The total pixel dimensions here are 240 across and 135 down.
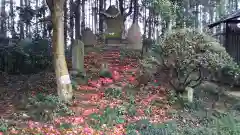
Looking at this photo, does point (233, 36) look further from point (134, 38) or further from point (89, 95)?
point (89, 95)

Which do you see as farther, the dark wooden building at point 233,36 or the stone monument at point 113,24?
the stone monument at point 113,24

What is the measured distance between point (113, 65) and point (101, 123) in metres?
6.11

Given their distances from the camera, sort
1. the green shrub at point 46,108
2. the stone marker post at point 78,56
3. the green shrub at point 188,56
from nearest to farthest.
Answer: the green shrub at point 46,108 → the green shrub at point 188,56 → the stone marker post at point 78,56

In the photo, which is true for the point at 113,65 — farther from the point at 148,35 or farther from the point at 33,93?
the point at 148,35

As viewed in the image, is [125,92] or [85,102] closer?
[85,102]

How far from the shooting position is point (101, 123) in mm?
7051

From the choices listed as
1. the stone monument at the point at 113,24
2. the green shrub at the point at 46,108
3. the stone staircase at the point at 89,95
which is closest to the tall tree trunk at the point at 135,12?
the stone monument at the point at 113,24

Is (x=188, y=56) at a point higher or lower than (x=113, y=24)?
lower

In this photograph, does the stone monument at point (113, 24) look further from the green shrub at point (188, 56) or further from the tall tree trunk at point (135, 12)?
the green shrub at point (188, 56)

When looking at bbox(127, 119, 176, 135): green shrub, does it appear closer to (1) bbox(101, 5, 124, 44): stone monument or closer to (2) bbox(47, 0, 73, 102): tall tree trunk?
(2) bbox(47, 0, 73, 102): tall tree trunk

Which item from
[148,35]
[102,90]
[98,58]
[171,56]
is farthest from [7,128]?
[148,35]

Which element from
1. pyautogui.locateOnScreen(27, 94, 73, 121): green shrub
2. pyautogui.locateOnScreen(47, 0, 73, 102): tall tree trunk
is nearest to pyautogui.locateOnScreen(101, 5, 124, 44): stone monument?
pyautogui.locateOnScreen(47, 0, 73, 102): tall tree trunk

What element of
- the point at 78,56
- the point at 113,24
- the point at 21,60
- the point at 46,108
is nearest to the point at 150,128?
the point at 46,108

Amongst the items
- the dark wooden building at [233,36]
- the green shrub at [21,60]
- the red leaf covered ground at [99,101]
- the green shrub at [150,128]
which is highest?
the dark wooden building at [233,36]
